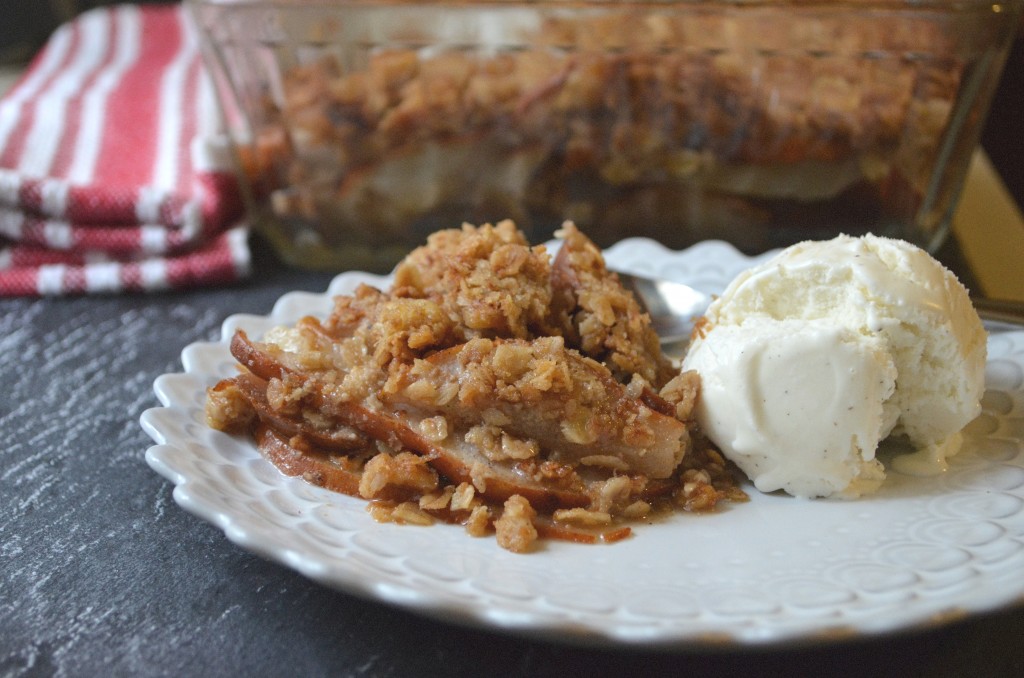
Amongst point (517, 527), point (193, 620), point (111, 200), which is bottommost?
point (111, 200)

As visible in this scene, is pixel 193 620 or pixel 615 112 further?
pixel 615 112

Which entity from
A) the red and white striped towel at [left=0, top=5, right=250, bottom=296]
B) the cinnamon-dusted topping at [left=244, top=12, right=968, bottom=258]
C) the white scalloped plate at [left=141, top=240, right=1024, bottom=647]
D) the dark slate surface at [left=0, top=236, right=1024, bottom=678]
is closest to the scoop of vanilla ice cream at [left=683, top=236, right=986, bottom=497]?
the white scalloped plate at [left=141, top=240, right=1024, bottom=647]

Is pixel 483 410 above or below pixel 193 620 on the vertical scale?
above

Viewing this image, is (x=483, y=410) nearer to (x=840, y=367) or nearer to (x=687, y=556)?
(x=687, y=556)

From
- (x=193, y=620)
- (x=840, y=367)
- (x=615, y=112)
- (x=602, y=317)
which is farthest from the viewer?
(x=615, y=112)

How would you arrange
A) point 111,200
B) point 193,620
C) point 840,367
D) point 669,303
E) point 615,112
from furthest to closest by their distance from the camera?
point 111,200, point 615,112, point 669,303, point 840,367, point 193,620

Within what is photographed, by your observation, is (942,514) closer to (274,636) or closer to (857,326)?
(857,326)

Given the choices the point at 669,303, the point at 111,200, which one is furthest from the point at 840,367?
the point at 111,200
